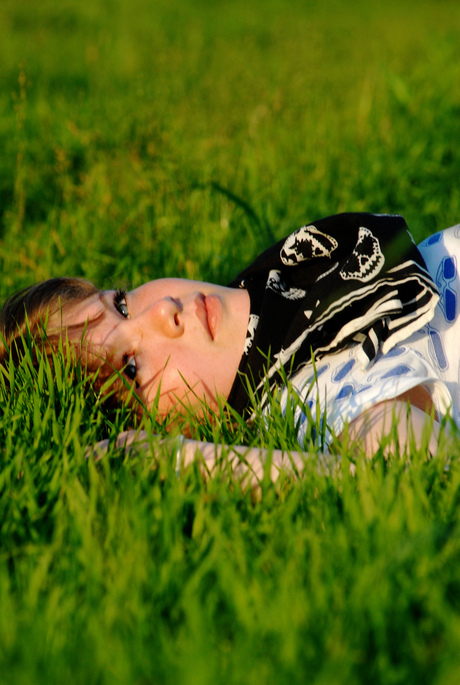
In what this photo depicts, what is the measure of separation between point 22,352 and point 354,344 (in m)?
1.04

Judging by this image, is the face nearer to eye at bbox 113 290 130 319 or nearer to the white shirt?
eye at bbox 113 290 130 319

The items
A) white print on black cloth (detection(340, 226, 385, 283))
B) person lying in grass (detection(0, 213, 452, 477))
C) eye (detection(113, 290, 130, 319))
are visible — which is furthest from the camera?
eye (detection(113, 290, 130, 319))

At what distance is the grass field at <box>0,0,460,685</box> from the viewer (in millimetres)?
978

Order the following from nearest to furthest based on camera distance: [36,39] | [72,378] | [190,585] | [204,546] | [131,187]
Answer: [190,585] → [204,546] → [72,378] → [131,187] → [36,39]

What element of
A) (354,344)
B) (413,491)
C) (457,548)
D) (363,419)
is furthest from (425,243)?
(457,548)

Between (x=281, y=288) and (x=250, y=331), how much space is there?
220 millimetres

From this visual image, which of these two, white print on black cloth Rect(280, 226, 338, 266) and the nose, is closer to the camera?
the nose

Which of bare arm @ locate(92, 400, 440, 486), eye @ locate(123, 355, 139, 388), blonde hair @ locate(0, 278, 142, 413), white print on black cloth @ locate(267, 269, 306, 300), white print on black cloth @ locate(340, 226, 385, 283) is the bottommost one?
bare arm @ locate(92, 400, 440, 486)

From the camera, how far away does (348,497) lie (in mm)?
1252

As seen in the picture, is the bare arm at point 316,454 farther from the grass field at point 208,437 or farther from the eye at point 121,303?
the eye at point 121,303

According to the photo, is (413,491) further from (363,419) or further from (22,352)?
(22,352)

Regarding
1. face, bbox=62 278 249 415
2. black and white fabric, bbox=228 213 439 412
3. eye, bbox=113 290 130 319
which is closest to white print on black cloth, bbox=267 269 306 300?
black and white fabric, bbox=228 213 439 412

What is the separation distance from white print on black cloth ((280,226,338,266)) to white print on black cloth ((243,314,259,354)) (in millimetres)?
254

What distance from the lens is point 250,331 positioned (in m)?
1.96
